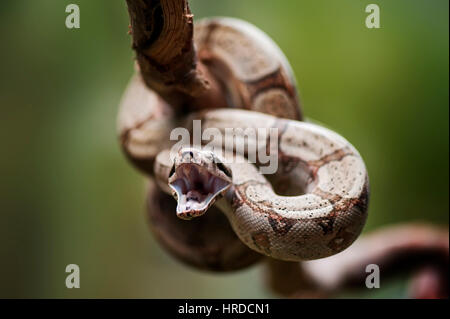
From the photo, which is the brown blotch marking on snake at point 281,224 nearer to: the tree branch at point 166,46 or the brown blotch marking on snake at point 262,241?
the brown blotch marking on snake at point 262,241

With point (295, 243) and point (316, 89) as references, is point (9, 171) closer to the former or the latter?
point (295, 243)

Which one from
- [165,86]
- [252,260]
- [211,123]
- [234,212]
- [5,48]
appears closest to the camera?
[234,212]

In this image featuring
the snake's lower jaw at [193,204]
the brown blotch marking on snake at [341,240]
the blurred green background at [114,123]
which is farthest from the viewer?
the blurred green background at [114,123]

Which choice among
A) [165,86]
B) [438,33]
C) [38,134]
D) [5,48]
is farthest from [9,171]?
[438,33]

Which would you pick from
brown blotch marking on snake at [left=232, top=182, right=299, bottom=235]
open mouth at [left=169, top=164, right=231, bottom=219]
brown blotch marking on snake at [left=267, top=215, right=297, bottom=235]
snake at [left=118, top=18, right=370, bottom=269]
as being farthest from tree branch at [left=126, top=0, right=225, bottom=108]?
brown blotch marking on snake at [left=267, top=215, right=297, bottom=235]

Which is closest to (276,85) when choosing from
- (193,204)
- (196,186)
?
(196,186)

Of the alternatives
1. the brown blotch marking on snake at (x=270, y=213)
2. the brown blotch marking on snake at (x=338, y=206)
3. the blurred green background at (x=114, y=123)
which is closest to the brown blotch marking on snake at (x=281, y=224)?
the brown blotch marking on snake at (x=270, y=213)
